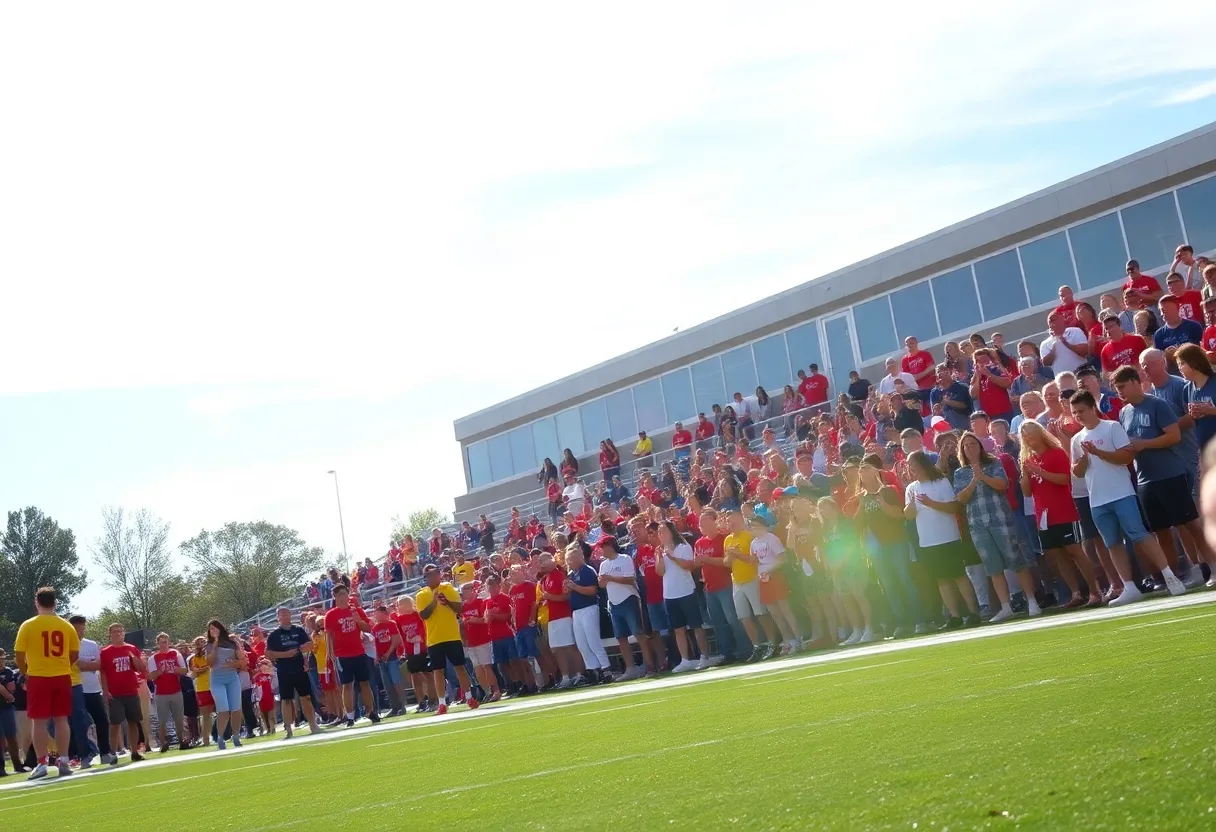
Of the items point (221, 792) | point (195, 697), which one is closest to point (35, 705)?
point (221, 792)

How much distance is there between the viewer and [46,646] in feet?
44.4

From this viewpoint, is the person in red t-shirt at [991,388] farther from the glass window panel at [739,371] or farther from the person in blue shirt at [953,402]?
the glass window panel at [739,371]

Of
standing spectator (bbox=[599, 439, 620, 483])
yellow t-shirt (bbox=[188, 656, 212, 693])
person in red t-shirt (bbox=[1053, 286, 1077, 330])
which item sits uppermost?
standing spectator (bbox=[599, 439, 620, 483])

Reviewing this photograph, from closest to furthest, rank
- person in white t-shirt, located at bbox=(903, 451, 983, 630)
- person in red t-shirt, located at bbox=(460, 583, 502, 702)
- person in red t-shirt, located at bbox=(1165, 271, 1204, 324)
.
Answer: person in white t-shirt, located at bbox=(903, 451, 983, 630), person in red t-shirt, located at bbox=(1165, 271, 1204, 324), person in red t-shirt, located at bbox=(460, 583, 502, 702)

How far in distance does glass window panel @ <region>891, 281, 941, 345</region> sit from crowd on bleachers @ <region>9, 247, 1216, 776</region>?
8.75 metres

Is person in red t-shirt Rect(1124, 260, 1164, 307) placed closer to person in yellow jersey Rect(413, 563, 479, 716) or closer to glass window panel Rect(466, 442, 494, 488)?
person in yellow jersey Rect(413, 563, 479, 716)

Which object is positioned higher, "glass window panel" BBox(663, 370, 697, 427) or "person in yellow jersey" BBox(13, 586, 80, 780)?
"glass window panel" BBox(663, 370, 697, 427)

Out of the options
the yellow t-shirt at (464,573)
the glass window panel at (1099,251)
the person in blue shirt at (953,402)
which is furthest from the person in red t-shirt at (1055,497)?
the glass window panel at (1099,251)

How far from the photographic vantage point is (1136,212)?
26.4 meters

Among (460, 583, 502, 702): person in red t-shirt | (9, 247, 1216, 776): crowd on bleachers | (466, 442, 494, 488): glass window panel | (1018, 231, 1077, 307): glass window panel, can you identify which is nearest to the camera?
(9, 247, 1216, 776): crowd on bleachers

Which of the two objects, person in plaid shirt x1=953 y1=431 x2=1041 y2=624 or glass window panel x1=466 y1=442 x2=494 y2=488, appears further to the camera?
glass window panel x1=466 y1=442 x2=494 y2=488

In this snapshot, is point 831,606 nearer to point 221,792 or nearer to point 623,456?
point 221,792

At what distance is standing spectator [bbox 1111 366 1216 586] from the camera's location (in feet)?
34.8

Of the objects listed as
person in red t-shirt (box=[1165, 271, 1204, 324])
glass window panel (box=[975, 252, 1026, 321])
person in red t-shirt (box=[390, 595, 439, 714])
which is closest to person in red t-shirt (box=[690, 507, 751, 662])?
person in red t-shirt (box=[390, 595, 439, 714])
